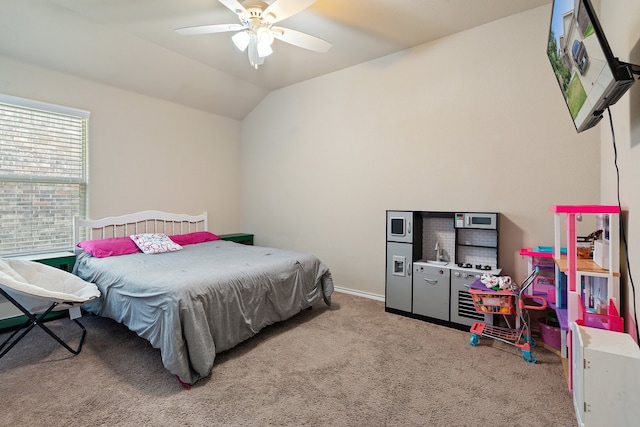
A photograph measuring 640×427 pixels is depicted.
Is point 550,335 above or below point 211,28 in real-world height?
below

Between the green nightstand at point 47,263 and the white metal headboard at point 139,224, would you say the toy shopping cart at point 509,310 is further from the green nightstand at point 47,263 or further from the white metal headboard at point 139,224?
the green nightstand at point 47,263

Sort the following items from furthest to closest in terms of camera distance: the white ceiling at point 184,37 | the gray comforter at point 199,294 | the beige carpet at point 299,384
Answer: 1. the white ceiling at point 184,37
2. the gray comforter at point 199,294
3. the beige carpet at point 299,384

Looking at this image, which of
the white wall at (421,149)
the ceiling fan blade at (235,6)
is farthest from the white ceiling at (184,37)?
the ceiling fan blade at (235,6)

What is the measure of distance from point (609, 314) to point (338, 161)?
3023mm

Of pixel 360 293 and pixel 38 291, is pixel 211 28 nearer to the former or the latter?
pixel 38 291

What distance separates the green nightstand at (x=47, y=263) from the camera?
2879 mm

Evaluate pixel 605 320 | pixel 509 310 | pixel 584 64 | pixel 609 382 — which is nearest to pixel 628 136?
pixel 584 64

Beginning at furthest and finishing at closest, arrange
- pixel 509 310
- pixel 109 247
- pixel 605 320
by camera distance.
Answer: pixel 109 247 → pixel 509 310 → pixel 605 320

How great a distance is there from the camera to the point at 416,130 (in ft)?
11.3

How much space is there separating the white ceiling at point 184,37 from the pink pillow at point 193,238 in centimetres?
190

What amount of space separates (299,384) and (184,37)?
3.55 m

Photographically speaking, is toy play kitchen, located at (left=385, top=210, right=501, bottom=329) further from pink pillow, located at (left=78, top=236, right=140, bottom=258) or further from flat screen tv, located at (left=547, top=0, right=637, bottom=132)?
pink pillow, located at (left=78, top=236, right=140, bottom=258)

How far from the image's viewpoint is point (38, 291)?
213 centimetres

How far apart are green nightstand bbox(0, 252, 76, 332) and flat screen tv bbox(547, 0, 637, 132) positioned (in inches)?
168
